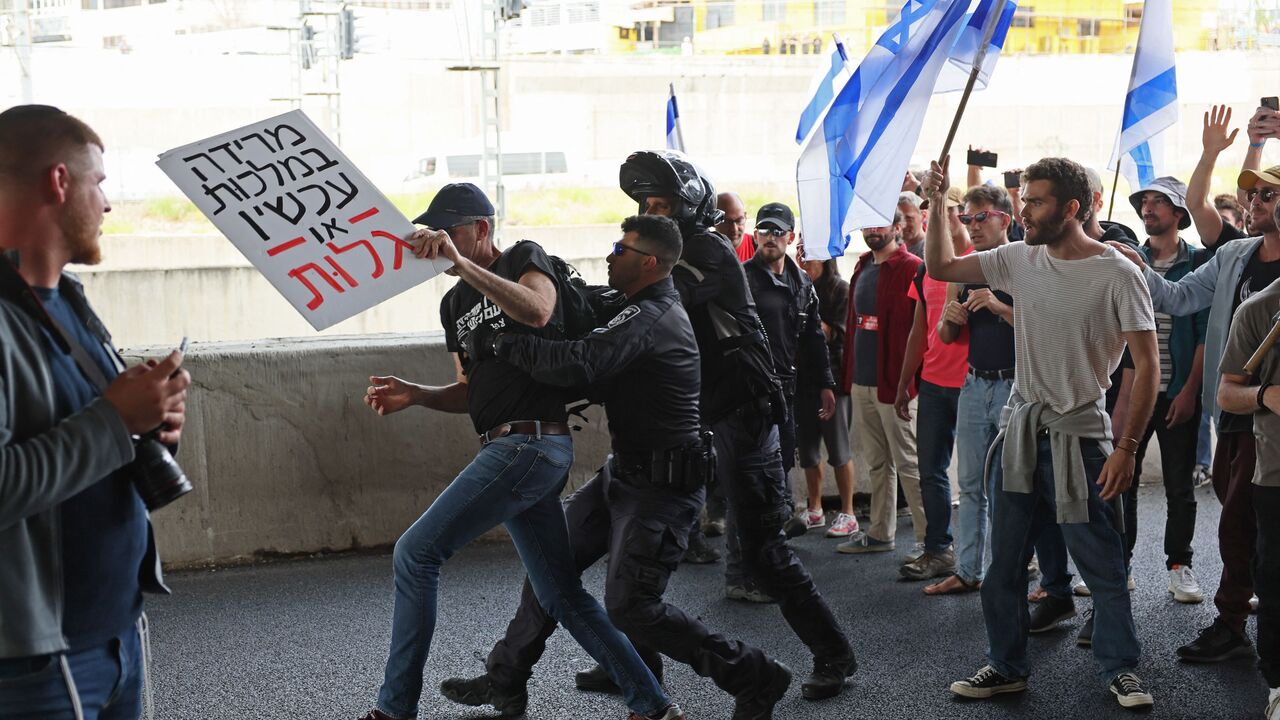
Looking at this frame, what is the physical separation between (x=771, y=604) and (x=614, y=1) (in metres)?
20.8

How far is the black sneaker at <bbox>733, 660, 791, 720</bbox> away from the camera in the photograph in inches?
174

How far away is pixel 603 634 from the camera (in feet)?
14.5

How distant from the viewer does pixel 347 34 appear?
16.1m

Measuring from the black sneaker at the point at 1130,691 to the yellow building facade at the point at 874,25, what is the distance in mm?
21889

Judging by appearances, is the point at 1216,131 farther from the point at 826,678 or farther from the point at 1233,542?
→ the point at 826,678

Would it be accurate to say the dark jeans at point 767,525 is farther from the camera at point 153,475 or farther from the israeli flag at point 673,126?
the israeli flag at point 673,126

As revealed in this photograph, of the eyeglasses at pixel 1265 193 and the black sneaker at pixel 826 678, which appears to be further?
the eyeglasses at pixel 1265 193

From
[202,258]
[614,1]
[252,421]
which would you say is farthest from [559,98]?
[252,421]

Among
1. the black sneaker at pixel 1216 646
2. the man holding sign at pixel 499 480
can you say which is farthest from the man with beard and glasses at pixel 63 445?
the black sneaker at pixel 1216 646

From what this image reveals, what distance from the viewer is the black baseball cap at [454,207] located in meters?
4.27

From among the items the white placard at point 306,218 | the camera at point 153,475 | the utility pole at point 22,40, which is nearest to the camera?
the camera at point 153,475

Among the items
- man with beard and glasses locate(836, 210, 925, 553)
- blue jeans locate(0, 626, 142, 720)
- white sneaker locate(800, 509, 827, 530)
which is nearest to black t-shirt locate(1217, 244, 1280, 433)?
man with beard and glasses locate(836, 210, 925, 553)

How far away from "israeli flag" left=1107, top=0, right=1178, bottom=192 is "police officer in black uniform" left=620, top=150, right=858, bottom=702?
284 centimetres

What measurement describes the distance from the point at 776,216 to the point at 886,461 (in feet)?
5.22
